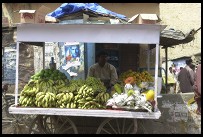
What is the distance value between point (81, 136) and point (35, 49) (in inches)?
199

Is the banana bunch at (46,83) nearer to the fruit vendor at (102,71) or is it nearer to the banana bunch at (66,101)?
the banana bunch at (66,101)

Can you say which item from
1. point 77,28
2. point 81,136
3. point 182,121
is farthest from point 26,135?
point 182,121

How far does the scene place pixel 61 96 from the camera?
17.4ft

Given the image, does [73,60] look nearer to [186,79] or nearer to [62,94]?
[186,79]

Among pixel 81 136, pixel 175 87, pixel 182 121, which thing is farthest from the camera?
pixel 175 87

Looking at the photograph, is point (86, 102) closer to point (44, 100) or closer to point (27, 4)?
point (44, 100)

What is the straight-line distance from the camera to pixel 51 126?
19.9ft

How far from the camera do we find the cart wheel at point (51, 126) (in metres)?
5.83

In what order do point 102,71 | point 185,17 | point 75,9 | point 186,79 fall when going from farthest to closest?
point 185,17
point 186,79
point 102,71
point 75,9

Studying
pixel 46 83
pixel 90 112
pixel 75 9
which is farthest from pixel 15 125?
pixel 75 9

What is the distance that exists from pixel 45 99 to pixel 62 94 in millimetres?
304

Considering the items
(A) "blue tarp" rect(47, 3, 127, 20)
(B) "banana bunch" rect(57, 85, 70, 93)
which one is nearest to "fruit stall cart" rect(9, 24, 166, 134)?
(B) "banana bunch" rect(57, 85, 70, 93)

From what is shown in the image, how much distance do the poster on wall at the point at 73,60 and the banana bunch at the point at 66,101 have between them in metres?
3.81

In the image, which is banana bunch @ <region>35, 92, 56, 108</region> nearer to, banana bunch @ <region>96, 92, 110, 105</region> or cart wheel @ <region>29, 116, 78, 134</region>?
cart wheel @ <region>29, 116, 78, 134</region>
